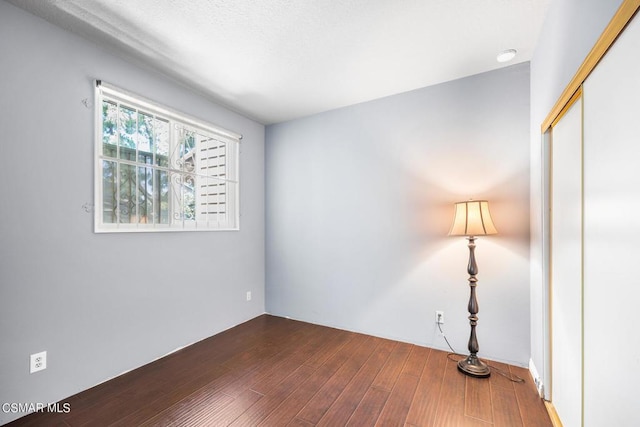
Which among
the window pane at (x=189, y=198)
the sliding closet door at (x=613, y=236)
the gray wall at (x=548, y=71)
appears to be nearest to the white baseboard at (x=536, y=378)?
the gray wall at (x=548, y=71)

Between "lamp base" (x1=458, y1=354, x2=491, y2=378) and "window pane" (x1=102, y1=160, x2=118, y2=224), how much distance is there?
10.4 ft

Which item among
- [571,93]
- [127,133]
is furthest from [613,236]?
[127,133]

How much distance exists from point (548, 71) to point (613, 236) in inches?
53.5

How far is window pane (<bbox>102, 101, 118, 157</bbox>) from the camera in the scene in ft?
7.28

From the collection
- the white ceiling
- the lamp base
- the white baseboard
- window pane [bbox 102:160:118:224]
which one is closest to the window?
window pane [bbox 102:160:118:224]

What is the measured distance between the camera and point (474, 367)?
7.42 ft

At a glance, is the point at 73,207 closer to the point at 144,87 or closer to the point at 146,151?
the point at 146,151

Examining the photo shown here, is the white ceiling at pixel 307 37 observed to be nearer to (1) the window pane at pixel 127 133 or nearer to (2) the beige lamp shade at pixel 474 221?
(1) the window pane at pixel 127 133

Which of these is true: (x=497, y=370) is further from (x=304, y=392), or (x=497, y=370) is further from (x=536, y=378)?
(x=304, y=392)

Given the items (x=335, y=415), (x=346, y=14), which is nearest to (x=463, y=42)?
(x=346, y=14)

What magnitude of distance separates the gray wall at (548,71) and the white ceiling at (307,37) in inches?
10.8

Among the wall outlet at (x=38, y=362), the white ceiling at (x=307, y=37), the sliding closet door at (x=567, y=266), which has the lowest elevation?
the wall outlet at (x=38, y=362)

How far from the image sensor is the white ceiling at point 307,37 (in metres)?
1.80

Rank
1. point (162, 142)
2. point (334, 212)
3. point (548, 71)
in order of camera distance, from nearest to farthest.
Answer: point (548, 71) → point (162, 142) → point (334, 212)
